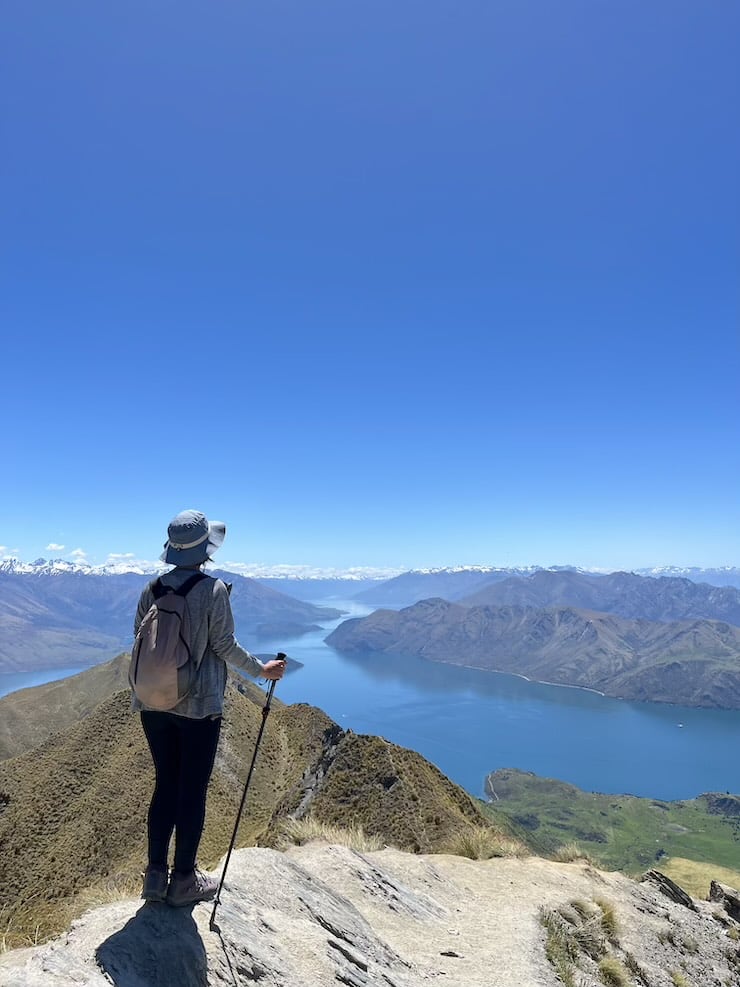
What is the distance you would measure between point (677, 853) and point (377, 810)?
203850 mm

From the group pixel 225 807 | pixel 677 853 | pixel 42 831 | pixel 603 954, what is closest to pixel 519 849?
pixel 603 954

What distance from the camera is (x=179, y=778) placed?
5391 millimetres

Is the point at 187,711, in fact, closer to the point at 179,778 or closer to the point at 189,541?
the point at 179,778

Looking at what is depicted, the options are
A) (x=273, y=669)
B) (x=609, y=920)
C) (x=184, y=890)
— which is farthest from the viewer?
(x=609, y=920)

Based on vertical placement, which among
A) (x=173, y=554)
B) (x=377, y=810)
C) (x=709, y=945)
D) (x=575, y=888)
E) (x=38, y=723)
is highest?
(x=173, y=554)

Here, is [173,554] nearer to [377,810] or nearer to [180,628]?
[180,628]

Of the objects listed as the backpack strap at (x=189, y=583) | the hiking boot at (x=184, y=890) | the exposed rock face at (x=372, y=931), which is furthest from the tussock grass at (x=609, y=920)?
the backpack strap at (x=189, y=583)

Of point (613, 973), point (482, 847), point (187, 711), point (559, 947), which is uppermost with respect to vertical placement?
point (187, 711)

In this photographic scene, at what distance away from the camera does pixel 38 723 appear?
402 ft

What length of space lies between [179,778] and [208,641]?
4.68 ft

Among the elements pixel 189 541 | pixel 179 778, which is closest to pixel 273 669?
pixel 179 778

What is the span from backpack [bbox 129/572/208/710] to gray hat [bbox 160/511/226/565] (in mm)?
485

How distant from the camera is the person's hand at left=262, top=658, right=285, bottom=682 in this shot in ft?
19.3

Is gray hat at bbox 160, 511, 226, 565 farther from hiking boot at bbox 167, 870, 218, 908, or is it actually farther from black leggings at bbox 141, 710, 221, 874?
hiking boot at bbox 167, 870, 218, 908
